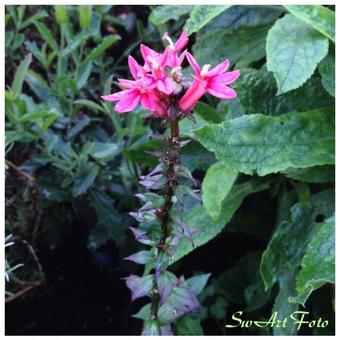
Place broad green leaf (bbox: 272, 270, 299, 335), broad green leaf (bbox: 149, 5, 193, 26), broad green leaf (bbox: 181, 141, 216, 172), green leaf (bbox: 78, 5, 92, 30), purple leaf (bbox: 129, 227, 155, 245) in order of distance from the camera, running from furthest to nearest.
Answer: green leaf (bbox: 78, 5, 92, 30) < broad green leaf (bbox: 149, 5, 193, 26) < broad green leaf (bbox: 181, 141, 216, 172) < broad green leaf (bbox: 272, 270, 299, 335) < purple leaf (bbox: 129, 227, 155, 245)

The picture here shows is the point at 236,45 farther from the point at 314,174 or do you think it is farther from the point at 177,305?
the point at 177,305

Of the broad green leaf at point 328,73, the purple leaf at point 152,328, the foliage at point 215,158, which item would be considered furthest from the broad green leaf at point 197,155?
the purple leaf at point 152,328

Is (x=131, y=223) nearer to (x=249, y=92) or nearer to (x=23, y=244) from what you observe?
(x=23, y=244)

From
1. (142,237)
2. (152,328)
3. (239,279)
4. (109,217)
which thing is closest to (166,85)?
(142,237)

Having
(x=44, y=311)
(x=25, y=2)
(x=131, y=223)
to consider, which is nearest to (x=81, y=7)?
(x=25, y=2)

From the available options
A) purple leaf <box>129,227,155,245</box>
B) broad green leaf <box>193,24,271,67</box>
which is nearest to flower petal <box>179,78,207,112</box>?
purple leaf <box>129,227,155,245</box>

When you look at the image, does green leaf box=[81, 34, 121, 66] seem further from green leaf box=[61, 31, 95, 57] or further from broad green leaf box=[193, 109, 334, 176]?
broad green leaf box=[193, 109, 334, 176]
